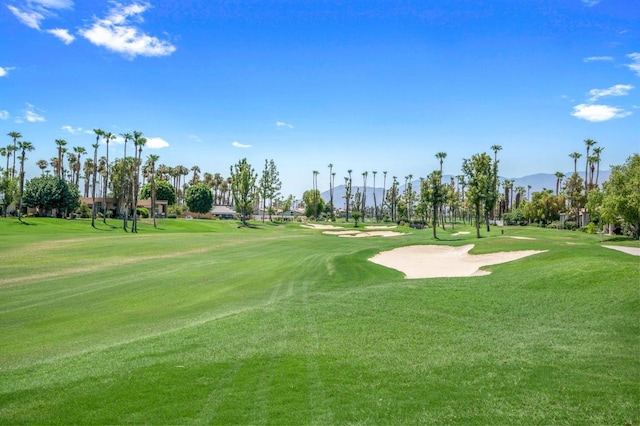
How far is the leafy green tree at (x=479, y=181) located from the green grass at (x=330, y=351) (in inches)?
1551

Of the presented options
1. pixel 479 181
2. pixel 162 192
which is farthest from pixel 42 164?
pixel 479 181

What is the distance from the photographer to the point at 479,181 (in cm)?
5938

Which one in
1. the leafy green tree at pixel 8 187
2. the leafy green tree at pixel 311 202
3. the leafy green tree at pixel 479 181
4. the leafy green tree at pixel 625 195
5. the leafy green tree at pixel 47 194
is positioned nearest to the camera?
the leafy green tree at pixel 625 195

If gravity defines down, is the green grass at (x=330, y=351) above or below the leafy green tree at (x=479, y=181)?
below

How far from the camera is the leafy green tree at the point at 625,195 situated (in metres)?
39.6

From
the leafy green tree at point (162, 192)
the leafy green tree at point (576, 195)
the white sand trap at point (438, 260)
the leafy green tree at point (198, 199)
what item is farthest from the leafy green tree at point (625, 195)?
the leafy green tree at point (162, 192)

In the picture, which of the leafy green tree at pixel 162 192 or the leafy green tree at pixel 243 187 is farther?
the leafy green tree at pixel 162 192

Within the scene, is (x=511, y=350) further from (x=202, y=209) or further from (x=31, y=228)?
(x=202, y=209)

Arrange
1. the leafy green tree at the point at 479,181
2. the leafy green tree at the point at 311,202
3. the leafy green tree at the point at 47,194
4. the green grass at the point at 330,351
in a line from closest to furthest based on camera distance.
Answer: the green grass at the point at 330,351 → the leafy green tree at the point at 479,181 → the leafy green tree at the point at 47,194 → the leafy green tree at the point at 311,202

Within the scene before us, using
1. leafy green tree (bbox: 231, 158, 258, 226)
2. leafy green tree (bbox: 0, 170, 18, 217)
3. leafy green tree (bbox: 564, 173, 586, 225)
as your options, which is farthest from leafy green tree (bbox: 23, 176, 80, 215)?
leafy green tree (bbox: 564, 173, 586, 225)

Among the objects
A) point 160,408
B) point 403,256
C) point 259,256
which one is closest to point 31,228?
point 259,256

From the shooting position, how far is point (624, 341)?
1000cm

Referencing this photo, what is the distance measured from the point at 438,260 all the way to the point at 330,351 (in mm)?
24199

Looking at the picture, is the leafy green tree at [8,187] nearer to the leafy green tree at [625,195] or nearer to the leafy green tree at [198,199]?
the leafy green tree at [198,199]
